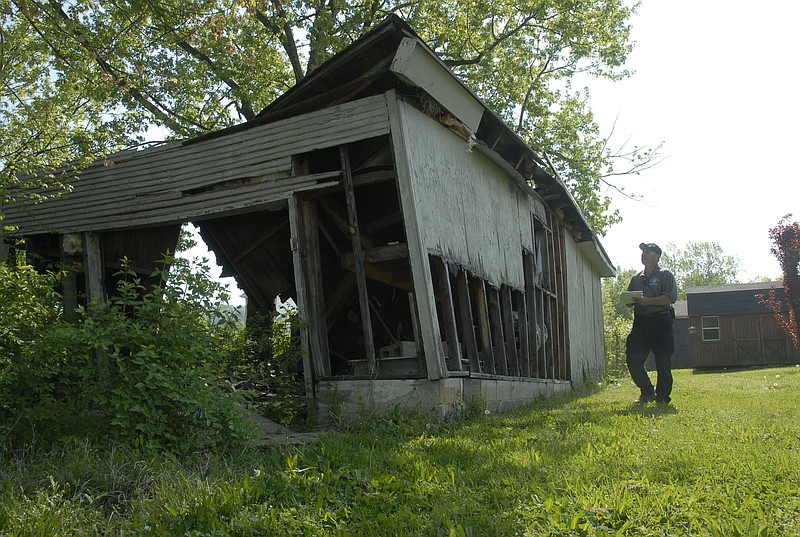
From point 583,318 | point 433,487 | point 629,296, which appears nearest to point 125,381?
point 433,487

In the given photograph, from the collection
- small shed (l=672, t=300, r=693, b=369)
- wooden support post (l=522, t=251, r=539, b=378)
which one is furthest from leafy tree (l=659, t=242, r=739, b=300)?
wooden support post (l=522, t=251, r=539, b=378)

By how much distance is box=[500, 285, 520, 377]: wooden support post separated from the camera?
10.8 metres

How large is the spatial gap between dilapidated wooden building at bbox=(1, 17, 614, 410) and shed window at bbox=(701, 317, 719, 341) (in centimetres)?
2387

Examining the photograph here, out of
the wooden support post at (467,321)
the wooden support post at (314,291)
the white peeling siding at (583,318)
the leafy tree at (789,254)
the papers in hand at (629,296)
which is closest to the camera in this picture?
the wooden support post at (314,291)

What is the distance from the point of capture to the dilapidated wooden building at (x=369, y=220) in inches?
315

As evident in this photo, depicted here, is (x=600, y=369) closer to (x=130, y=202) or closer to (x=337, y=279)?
(x=337, y=279)

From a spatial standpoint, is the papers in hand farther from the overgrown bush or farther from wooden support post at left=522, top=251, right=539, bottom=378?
the overgrown bush

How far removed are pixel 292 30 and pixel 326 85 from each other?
1341 centimetres

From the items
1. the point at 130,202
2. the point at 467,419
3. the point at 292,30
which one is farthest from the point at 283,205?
the point at 292,30

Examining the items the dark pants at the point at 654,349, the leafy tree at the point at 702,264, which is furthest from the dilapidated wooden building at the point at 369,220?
the leafy tree at the point at 702,264

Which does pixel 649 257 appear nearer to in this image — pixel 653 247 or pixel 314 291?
pixel 653 247

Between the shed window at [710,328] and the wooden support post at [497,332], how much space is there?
27.3 m

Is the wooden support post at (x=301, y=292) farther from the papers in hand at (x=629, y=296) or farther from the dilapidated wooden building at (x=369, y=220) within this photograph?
the papers in hand at (x=629, y=296)

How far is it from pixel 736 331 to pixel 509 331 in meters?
27.4
